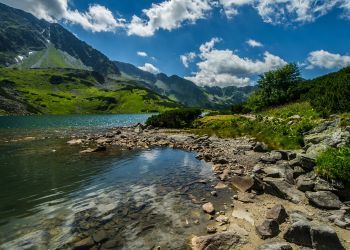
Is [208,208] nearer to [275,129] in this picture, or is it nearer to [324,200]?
[324,200]

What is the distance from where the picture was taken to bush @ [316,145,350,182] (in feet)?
59.6

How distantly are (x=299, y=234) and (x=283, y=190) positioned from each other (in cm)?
664

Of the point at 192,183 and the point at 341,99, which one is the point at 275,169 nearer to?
the point at 192,183

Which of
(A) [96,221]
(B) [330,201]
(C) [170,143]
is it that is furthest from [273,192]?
(C) [170,143]

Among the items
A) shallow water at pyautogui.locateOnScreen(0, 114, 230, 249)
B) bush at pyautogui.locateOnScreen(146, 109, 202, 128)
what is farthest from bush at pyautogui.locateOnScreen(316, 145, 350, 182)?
bush at pyautogui.locateOnScreen(146, 109, 202, 128)

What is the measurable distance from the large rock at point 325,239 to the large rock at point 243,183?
800 centimetres

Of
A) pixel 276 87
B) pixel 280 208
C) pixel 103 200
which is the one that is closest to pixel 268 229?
pixel 280 208

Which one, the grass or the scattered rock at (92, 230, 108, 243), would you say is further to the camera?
the grass

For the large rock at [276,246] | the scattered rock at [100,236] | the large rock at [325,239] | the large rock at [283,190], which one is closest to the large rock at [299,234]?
the large rock at [325,239]

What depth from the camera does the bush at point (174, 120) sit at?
238 ft

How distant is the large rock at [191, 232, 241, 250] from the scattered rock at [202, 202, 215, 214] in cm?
330

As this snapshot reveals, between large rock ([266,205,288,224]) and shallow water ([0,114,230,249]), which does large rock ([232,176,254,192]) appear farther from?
large rock ([266,205,288,224])

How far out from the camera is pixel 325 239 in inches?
476

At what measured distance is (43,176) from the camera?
83.1ft
